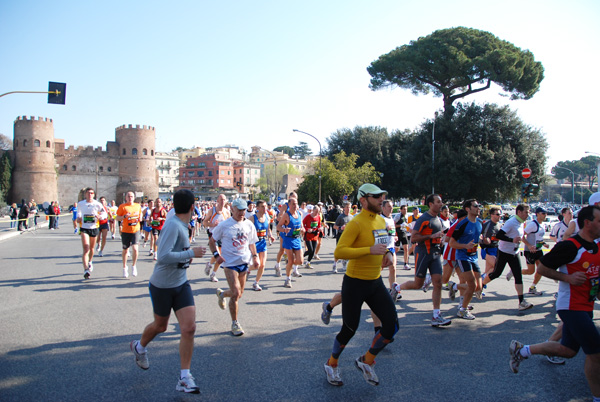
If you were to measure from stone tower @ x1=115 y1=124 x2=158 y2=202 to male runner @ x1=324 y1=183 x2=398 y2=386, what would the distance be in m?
79.8

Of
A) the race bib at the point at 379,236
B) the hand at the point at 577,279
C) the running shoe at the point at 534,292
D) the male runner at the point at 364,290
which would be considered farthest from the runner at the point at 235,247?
the running shoe at the point at 534,292

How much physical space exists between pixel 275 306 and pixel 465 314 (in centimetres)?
294

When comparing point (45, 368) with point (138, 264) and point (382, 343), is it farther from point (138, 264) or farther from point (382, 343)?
point (138, 264)

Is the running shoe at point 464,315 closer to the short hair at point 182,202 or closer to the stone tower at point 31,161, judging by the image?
the short hair at point 182,202

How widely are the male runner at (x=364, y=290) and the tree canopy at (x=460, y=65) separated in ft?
118

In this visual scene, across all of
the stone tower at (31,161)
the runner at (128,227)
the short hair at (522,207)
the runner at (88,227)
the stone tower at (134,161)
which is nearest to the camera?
the short hair at (522,207)

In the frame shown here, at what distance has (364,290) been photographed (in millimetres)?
3988

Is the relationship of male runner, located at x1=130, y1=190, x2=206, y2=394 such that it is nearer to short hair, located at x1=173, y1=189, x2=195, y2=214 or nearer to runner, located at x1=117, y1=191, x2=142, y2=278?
short hair, located at x1=173, y1=189, x2=195, y2=214

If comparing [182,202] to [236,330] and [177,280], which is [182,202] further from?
[236,330]

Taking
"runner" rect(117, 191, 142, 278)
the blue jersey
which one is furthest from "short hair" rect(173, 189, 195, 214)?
"runner" rect(117, 191, 142, 278)

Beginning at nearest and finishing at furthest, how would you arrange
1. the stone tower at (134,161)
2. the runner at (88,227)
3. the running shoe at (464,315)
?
1. the running shoe at (464,315)
2. the runner at (88,227)
3. the stone tower at (134,161)

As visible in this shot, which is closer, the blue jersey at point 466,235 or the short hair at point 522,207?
the blue jersey at point 466,235

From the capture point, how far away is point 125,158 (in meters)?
79.7

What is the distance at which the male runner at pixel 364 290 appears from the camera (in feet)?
13.0
